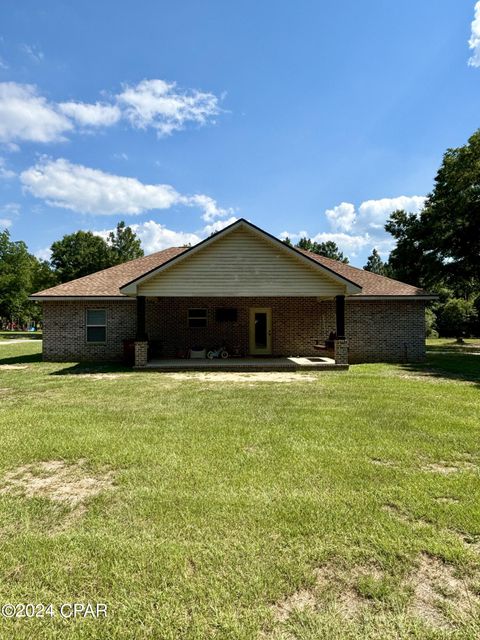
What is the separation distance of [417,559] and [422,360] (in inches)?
578

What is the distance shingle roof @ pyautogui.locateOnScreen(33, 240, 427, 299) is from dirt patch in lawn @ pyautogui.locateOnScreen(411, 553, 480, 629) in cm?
1391

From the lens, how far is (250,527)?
10.2 feet

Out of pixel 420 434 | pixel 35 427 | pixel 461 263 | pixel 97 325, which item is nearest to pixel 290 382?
pixel 420 434

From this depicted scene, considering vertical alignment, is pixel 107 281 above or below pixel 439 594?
above

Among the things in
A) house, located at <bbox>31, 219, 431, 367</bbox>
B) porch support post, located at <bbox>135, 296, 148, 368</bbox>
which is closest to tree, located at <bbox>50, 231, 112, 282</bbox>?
house, located at <bbox>31, 219, 431, 367</bbox>

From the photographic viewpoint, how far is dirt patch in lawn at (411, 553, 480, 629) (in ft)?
7.41

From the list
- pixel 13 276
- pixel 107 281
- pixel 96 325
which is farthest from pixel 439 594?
pixel 13 276

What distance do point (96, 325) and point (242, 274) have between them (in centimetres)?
699

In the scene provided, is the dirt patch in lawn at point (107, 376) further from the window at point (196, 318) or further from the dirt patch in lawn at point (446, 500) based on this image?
the dirt patch in lawn at point (446, 500)

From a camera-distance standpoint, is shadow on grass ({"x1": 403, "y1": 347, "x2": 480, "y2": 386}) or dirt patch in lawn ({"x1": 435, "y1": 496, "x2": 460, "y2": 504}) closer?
dirt patch in lawn ({"x1": 435, "y1": 496, "x2": 460, "y2": 504})

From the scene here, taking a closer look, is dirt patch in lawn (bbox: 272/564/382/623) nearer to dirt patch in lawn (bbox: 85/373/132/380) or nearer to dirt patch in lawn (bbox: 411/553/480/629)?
dirt patch in lawn (bbox: 411/553/480/629)

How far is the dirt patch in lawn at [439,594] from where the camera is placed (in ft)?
7.41

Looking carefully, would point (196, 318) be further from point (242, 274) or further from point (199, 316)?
point (242, 274)

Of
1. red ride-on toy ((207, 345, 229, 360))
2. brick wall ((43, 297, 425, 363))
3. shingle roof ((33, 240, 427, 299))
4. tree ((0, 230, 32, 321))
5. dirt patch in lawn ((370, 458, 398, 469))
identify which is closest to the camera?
dirt patch in lawn ((370, 458, 398, 469))
